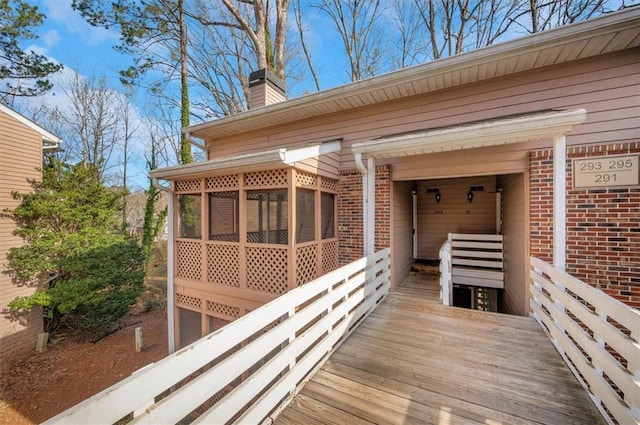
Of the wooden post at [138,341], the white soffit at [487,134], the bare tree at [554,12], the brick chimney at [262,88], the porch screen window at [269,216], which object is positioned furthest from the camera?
the wooden post at [138,341]

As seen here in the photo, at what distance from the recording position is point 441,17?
1234 centimetres

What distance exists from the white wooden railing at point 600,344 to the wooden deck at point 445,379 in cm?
19

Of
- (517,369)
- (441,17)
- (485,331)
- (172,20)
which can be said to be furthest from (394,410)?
(172,20)

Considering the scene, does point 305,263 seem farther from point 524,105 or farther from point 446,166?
point 524,105

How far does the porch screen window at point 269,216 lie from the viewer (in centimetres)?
853

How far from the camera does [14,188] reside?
8.87m

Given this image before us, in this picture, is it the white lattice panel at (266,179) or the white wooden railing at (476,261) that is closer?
the white lattice panel at (266,179)

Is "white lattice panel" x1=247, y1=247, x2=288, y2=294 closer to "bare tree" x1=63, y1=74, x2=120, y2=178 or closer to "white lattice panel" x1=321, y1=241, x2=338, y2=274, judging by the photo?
"white lattice panel" x1=321, y1=241, x2=338, y2=274

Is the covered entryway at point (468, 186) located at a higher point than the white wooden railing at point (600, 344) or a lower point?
higher

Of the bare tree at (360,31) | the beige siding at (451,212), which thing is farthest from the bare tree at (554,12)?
the beige siding at (451,212)

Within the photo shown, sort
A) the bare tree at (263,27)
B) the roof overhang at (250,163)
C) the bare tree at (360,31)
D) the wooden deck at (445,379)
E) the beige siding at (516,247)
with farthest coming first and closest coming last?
the bare tree at (360,31), the bare tree at (263,27), the beige siding at (516,247), the roof overhang at (250,163), the wooden deck at (445,379)

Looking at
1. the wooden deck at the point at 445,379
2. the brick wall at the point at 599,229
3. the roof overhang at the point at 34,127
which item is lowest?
the wooden deck at the point at 445,379

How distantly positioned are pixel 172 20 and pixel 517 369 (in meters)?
19.1

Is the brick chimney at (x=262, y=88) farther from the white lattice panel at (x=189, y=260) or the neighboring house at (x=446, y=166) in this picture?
the white lattice panel at (x=189, y=260)
